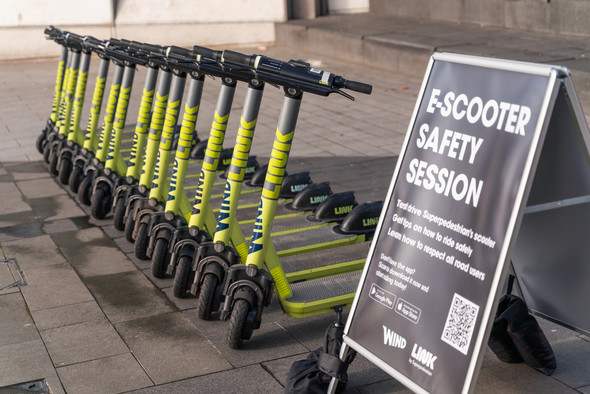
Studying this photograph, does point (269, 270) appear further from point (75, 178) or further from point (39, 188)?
point (39, 188)

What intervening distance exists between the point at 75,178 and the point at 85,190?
0.45 m

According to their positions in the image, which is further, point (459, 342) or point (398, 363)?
point (398, 363)

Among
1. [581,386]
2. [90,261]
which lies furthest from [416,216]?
[90,261]

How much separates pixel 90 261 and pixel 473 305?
366 cm

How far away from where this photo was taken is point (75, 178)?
8.04m

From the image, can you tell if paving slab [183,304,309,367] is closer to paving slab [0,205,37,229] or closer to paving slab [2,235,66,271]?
paving slab [2,235,66,271]

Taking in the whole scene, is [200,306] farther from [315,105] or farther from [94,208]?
[315,105]

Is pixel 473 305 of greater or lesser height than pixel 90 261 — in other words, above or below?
above

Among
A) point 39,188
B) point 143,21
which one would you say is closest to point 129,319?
point 39,188

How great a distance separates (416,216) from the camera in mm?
3900

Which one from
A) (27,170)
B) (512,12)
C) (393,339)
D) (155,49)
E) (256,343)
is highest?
(512,12)

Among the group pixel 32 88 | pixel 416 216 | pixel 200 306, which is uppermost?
pixel 416 216

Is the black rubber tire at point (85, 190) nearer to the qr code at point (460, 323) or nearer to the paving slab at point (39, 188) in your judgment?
the paving slab at point (39, 188)

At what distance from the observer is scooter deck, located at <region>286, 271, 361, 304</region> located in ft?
16.2
